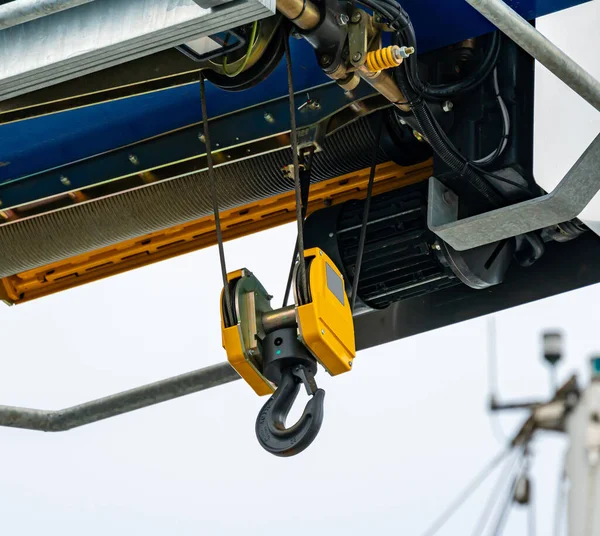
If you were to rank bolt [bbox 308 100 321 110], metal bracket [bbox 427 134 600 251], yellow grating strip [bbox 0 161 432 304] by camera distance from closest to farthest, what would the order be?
metal bracket [bbox 427 134 600 251] → bolt [bbox 308 100 321 110] → yellow grating strip [bbox 0 161 432 304]

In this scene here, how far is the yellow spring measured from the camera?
349cm

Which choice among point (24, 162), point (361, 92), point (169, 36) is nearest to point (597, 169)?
point (361, 92)

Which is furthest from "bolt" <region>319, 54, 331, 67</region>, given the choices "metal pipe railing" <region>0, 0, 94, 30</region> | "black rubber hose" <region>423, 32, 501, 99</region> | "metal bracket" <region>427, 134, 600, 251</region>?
"metal pipe railing" <region>0, 0, 94, 30</region>

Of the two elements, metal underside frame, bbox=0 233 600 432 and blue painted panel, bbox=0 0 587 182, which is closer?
blue painted panel, bbox=0 0 587 182

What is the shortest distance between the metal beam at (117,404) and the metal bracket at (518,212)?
119cm

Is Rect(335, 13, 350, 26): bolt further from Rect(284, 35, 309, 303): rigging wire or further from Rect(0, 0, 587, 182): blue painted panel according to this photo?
Rect(0, 0, 587, 182): blue painted panel

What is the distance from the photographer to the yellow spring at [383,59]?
11.5 ft

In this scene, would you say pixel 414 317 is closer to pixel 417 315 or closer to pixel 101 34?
pixel 417 315

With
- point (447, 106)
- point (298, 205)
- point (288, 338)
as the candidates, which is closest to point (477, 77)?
point (447, 106)

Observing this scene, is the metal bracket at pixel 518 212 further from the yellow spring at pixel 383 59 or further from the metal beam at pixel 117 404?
the metal beam at pixel 117 404

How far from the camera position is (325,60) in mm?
3559

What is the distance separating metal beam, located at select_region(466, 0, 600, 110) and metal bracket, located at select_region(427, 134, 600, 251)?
19 centimetres

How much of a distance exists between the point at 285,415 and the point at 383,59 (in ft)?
3.06

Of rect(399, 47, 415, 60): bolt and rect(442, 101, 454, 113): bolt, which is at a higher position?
rect(442, 101, 454, 113): bolt
